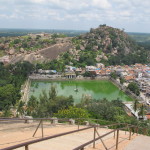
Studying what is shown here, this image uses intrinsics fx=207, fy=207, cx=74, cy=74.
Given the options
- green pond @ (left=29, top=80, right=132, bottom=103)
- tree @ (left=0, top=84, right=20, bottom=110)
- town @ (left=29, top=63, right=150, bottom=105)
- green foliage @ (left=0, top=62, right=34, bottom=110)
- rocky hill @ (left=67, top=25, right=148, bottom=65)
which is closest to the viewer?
tree @ (left=0, top=84, right=20, bottom=110)

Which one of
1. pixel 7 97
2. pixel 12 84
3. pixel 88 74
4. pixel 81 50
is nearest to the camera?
pixel 7 97

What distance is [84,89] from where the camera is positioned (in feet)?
97.2

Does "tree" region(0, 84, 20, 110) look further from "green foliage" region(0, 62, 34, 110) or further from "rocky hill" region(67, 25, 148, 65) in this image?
"rocky hill" region(67, 25, 148, 65)

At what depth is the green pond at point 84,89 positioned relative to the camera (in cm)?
2654

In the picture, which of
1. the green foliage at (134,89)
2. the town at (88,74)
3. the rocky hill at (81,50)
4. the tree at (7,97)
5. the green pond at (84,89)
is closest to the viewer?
the tree at (7,97)

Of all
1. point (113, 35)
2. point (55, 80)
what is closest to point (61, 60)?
point (55, 80)

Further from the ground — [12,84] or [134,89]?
[12,84]

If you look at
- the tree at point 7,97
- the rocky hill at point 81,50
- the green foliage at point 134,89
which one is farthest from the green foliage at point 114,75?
the tree at point 7,97

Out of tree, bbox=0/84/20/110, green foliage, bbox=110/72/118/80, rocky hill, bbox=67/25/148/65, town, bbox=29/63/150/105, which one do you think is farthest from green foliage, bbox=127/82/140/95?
rocky hill, bbox=67/25/148/65

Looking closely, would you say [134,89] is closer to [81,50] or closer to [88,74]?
[88,74]

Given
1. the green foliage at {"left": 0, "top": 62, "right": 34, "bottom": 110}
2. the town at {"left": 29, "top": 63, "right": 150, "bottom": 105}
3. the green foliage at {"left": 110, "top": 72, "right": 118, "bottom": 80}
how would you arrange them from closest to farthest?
the green foliage at {"left": 0, "top": 62, "right": 34, "bottom": 110} → the green foliage at {"left": 110, "top": 72, "right": 118, "bottom": 80} → the town at {"left": 29, "top": 63, "right": 150, "bottom": 105}

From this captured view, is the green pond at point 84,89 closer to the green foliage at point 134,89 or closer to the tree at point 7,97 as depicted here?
the green foliage at point 134,89

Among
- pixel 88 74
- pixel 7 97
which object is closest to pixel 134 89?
pixel 88 74

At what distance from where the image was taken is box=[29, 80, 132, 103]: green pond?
87.1ft
